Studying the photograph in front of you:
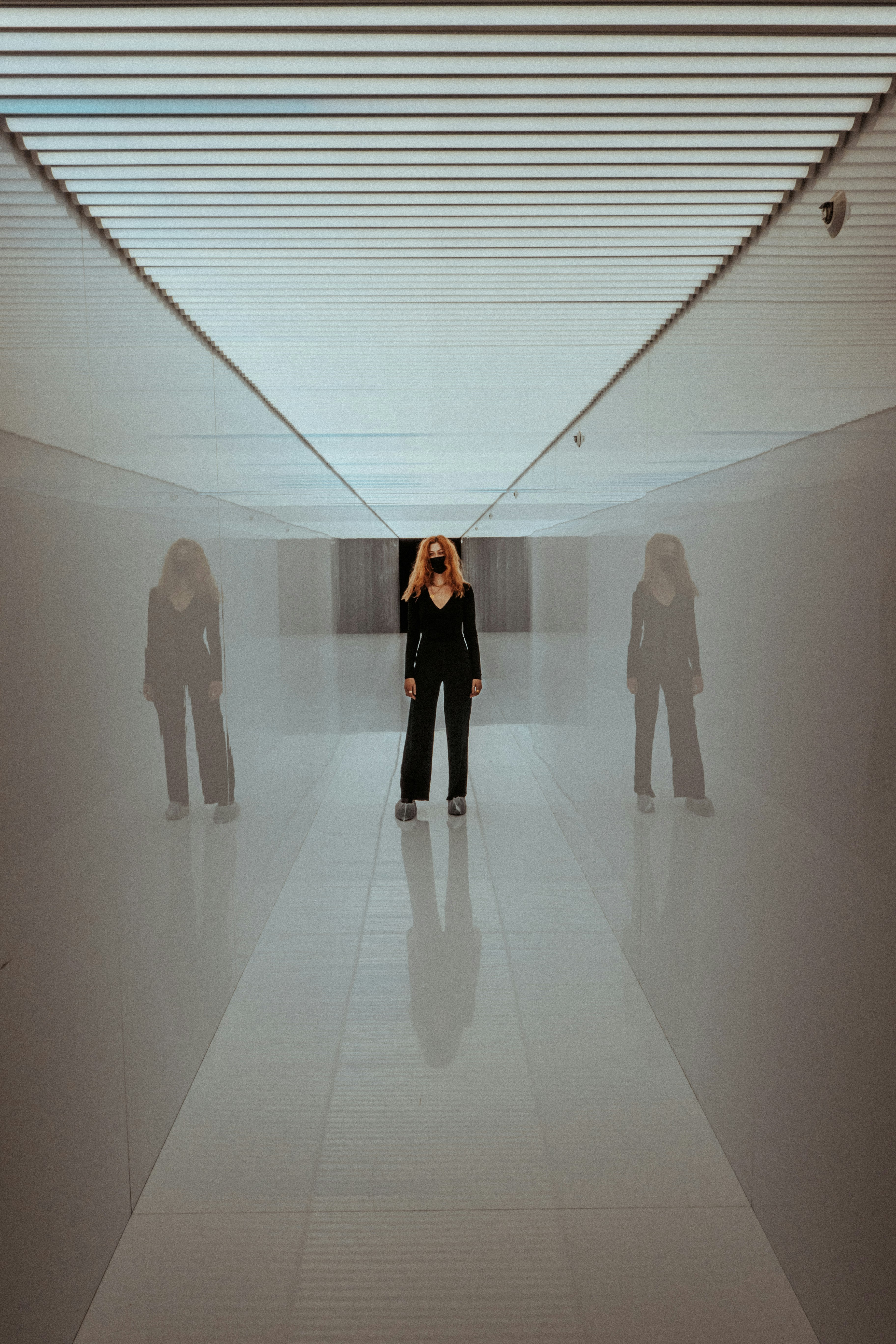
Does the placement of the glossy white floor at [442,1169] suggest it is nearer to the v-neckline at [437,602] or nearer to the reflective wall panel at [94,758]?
the reflective wall panel at [94,758]

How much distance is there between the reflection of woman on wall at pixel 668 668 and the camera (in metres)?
3.21

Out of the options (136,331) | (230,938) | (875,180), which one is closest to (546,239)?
(875,180)

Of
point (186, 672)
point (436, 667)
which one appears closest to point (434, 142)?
point (186, 672)

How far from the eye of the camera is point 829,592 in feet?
6.98

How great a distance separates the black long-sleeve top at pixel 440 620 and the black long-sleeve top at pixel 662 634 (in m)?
2.56

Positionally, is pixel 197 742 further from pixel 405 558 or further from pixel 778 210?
pixel 405 558

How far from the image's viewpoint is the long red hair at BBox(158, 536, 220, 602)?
307cm

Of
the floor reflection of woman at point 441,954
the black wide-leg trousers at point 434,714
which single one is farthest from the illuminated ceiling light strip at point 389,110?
the black wide-leg trousers at point 434,714

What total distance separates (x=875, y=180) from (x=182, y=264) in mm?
2104

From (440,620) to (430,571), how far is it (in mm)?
376

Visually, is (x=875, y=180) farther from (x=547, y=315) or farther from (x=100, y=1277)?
(x=100, y=1277)

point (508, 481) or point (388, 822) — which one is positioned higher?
point (508, 481)

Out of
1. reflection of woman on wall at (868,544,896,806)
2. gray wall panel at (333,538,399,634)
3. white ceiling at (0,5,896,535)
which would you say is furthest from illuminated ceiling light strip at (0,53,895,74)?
gray wall panel at (333,538,399,634)

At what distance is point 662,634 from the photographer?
3.60 m
